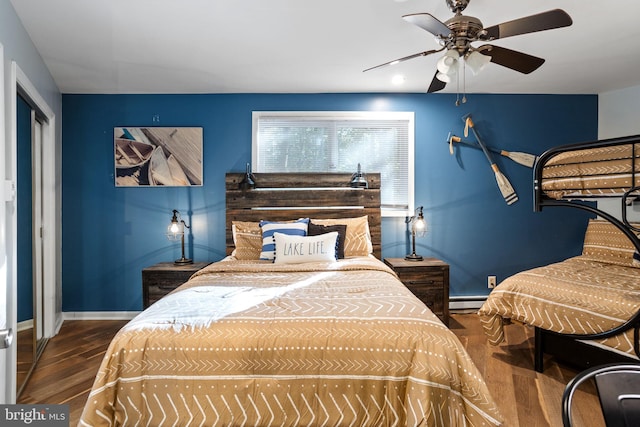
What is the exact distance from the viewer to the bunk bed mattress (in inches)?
69.6

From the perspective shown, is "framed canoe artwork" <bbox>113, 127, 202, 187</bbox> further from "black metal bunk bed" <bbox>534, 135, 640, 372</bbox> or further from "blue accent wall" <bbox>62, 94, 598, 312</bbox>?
"black metal bunk bed" <bbox>534, 135, 640, 372</bbox>

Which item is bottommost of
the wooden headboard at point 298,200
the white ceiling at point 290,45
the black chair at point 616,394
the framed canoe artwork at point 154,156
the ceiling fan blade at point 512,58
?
the black chair at point 616,394

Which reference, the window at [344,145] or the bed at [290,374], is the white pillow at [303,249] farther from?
the bed at [290,374]

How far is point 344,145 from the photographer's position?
3938 mm

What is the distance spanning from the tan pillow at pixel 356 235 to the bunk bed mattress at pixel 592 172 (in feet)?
5.31

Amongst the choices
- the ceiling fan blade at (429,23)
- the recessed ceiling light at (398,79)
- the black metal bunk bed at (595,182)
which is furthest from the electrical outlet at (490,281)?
the ceiling fan blade at (429,23)

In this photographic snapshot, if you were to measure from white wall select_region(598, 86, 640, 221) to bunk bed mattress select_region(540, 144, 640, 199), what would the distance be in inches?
93.2

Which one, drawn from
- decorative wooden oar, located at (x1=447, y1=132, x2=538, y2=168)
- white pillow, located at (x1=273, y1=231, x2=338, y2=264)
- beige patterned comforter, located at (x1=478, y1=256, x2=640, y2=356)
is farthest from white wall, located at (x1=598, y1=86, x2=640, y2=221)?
white pillow, located at (x1=273, y1=231, x2=338, y2=264)

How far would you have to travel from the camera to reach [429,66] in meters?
3.28

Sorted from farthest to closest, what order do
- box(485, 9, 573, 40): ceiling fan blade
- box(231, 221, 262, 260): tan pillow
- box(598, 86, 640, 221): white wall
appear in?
box(598, 86, 640, 221): white wall, box(231, 221, 262, 260): tan pillow, box(485, 9, 573, 40): ceiling fan blade

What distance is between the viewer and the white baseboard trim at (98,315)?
3.79 meters

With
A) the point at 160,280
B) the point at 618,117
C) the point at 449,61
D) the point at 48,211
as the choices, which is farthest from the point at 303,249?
the point at 618,117

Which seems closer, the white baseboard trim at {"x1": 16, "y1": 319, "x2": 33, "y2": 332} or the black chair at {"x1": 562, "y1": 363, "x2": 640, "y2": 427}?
the black chair at {"x1": 562, "y1": 363, "x2": 640, "y2": 427}

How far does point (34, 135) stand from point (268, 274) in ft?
7.28
